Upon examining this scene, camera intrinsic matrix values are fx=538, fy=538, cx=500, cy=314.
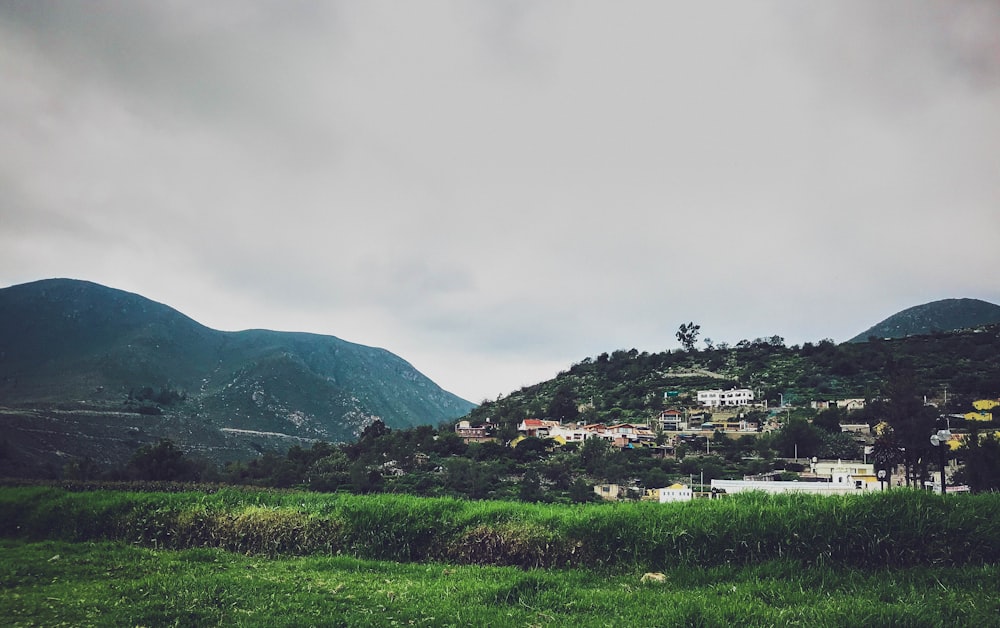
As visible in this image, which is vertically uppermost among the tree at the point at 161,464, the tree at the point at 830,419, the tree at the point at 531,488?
the tree at the point at 830,419

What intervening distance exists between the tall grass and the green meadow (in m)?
0.03

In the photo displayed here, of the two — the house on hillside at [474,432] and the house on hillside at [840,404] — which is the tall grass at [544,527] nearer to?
the house on hillside at [474,432]

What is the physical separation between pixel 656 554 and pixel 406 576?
12.0ft

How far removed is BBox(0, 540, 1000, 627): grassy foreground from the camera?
551cm

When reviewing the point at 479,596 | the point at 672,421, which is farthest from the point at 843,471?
the point at 479,596

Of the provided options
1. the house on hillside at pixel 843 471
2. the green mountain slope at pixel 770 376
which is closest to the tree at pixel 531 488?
the house on hillside at pixel 843 471

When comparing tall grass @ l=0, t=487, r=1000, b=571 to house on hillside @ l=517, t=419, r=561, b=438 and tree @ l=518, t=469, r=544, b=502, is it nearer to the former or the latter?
tree @ l=518, t=469, r=544, b=502

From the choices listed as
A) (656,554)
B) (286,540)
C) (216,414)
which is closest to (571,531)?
(656,554)

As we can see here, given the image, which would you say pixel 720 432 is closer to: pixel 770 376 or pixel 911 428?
pixel 770 376

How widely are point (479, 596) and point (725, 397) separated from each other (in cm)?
14135

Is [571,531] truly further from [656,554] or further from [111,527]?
[111,527]

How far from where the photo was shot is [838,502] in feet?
25.9

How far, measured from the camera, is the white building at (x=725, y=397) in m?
128

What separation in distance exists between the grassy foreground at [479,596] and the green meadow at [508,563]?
0.03 metres
